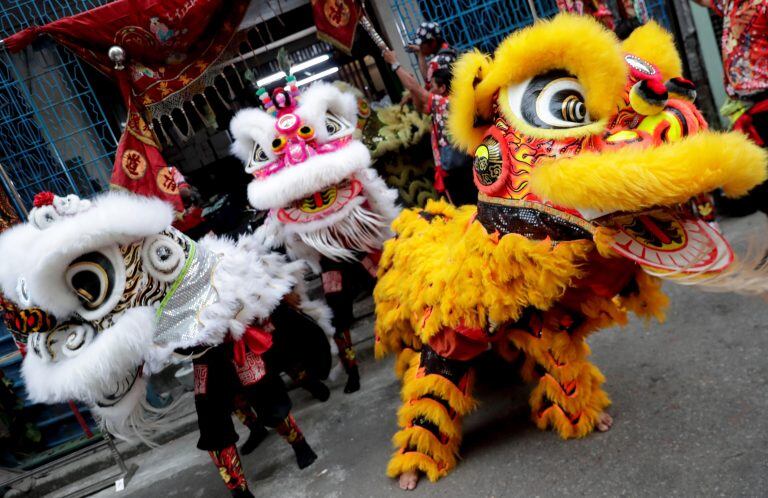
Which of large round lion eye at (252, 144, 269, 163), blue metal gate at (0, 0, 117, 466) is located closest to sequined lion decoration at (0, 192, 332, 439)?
large round lion eye at (252, 144, 269, 163)

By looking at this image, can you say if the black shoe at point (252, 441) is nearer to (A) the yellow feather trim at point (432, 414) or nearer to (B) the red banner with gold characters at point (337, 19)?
A: (A) the yellow feather trim at point (432, 414)

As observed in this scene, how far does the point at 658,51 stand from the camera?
5.45 ft

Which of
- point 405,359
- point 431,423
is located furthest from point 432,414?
point 405,359

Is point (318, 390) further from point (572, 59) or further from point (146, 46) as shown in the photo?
point (146, 46)

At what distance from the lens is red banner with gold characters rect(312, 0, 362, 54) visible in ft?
12.4

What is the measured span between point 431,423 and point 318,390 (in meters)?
1.33

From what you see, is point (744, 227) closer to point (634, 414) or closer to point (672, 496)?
point (634, 414)

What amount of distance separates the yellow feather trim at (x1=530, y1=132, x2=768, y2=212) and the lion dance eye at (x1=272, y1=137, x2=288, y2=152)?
1.89 m

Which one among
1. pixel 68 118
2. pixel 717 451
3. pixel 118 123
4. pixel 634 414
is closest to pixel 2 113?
pixel 68 118

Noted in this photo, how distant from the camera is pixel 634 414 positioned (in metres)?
2.09

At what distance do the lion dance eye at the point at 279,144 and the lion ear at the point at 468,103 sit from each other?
132 cm

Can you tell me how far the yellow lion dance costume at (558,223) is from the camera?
4.46 feet

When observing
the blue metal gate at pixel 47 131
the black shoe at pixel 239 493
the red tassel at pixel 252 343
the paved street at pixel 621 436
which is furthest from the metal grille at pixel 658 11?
the black shoe at pixel 239 493

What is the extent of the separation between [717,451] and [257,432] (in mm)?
2319
